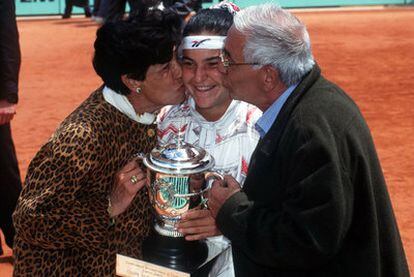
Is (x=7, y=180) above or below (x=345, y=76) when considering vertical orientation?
above

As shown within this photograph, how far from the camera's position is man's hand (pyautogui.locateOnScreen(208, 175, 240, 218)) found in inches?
106

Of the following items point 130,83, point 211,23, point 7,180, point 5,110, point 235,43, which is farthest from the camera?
point 7,180

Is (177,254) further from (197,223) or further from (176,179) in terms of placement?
(176,179)

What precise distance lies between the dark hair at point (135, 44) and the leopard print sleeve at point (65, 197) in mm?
333

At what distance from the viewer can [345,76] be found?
13508 millimetres

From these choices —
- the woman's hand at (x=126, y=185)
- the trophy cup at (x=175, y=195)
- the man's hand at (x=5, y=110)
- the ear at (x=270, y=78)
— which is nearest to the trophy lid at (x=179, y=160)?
the trophy cup at (x=175, y=195)

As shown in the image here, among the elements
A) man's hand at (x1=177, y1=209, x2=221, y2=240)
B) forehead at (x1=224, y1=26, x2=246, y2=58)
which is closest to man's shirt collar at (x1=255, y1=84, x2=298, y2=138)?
forehead at (x1=224, y1=26, x2=246, y2=58)

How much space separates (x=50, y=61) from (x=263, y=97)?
1392 cm

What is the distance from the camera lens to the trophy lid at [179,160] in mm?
2826

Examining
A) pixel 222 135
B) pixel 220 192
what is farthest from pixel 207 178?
pixel 222 135

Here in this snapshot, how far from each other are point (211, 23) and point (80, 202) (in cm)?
112

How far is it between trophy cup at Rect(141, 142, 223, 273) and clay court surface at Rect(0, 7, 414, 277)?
120 inches

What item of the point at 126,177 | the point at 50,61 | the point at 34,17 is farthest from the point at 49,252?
the point at 34,17

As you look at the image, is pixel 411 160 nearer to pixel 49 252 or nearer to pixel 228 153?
pixel 228 153
